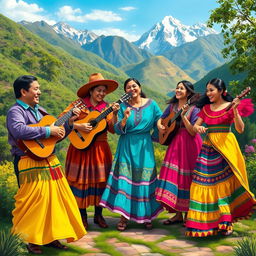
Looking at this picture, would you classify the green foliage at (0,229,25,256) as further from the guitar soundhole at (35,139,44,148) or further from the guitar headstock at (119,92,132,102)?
the guitar headstock at (119,92,132,102)

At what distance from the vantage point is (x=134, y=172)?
5387mm

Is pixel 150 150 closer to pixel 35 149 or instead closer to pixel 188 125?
pixel 188 125

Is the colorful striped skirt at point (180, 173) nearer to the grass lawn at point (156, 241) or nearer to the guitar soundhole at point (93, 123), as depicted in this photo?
the grass lawn at point (156, 241)

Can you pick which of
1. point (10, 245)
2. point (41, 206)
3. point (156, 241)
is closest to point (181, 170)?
point (156, 241)

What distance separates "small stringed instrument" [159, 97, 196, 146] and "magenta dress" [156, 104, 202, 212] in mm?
99

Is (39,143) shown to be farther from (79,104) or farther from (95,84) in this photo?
(95,84)

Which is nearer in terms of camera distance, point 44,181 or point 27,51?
point 44,181

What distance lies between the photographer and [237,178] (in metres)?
4.81

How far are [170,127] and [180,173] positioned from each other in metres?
0.69

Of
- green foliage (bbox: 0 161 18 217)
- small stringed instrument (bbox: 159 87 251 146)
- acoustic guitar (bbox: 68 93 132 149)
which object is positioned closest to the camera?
acoustic guitar (bbox: 68 93 132 149)

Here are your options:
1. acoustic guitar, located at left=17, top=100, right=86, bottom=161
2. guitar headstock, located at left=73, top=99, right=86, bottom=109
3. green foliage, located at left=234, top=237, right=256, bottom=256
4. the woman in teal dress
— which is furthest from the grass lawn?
guitar headstock, located at left=73, top=99, right=86, bottom=109

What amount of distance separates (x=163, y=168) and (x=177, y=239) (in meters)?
1.04

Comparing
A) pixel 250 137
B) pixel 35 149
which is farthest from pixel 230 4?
pixel 250 137

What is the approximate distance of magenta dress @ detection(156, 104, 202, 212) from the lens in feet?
17.3
